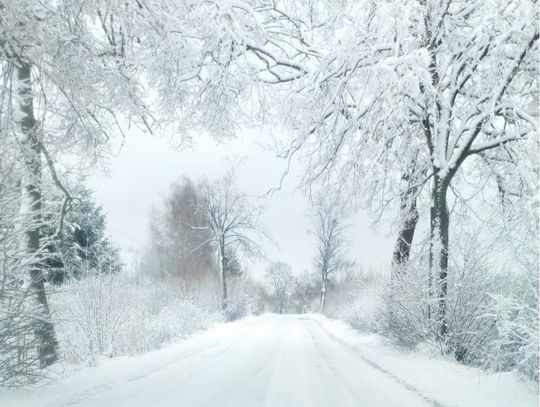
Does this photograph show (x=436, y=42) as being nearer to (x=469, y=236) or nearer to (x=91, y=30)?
(x=469, y=236)

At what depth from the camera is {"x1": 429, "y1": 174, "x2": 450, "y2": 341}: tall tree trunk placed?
9430mm

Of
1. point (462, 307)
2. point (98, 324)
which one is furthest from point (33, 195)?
point (462, 307)

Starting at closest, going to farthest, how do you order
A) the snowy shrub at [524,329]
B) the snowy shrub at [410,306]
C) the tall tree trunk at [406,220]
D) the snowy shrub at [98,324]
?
the snowy shrub at [524,329] < the snowy shrub at [410,306] < the snowy shrub at [98,324] < the tall tree trunk at [406,220]

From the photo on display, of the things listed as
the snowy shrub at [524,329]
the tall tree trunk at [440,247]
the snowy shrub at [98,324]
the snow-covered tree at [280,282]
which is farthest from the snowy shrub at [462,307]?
the snow-covered tree at [280,282]

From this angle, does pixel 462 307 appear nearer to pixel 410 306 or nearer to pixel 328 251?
pixel 410 306

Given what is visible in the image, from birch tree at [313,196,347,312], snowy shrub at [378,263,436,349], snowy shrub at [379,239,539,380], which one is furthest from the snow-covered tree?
snowy shrub at [379,239,539,380]

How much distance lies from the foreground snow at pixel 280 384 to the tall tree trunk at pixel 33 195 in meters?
0.71

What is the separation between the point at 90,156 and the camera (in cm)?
844

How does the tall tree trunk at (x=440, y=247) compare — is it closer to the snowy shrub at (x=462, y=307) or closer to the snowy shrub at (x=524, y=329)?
the snowy shrub at (x=462, y=307)

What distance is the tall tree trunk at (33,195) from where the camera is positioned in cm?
671

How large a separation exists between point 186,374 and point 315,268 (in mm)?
44131

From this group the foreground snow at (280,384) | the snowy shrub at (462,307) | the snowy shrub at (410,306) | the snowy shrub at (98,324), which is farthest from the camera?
the snowy shrub at (98,324)

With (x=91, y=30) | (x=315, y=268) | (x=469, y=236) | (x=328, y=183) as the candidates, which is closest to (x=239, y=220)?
(x=315, y=268)

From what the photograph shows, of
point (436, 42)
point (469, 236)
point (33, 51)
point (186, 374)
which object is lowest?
point (186, 374)
